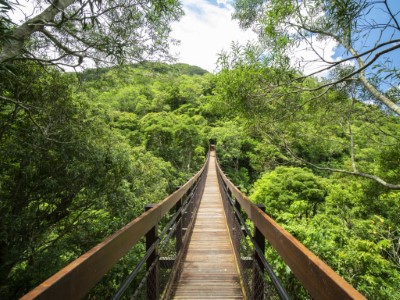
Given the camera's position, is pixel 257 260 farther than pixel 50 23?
No

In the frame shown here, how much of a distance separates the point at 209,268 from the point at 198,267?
134mm

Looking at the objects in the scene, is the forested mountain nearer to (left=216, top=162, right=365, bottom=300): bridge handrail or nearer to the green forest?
the green forest

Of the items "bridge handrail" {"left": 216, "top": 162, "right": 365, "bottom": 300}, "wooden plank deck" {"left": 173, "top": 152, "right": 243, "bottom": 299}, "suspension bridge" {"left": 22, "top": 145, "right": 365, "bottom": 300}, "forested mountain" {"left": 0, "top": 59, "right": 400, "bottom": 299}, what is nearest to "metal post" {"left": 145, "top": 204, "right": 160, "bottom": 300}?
"suspension bridge" {"left": 22, "top": 145, "right": 365, "bottom": 300}

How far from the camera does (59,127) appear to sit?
14.7 feet

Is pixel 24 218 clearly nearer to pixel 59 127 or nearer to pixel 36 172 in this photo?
pixel 36 172

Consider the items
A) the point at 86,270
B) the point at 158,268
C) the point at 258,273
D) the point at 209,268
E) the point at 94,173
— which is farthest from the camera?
the point at 94,173

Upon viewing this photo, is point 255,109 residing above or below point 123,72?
below

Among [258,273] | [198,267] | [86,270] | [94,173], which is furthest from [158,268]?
[94,173]

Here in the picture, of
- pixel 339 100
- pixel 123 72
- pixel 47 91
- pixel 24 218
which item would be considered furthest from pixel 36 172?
pixel 339 100

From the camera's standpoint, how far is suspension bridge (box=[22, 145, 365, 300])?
2.39ft

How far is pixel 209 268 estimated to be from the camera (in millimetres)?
2871

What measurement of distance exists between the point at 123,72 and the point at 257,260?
492cm

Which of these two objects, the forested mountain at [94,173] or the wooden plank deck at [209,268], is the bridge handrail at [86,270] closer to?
the wooden plank deck at [209,268]

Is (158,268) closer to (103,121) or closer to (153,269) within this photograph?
(153,269)
